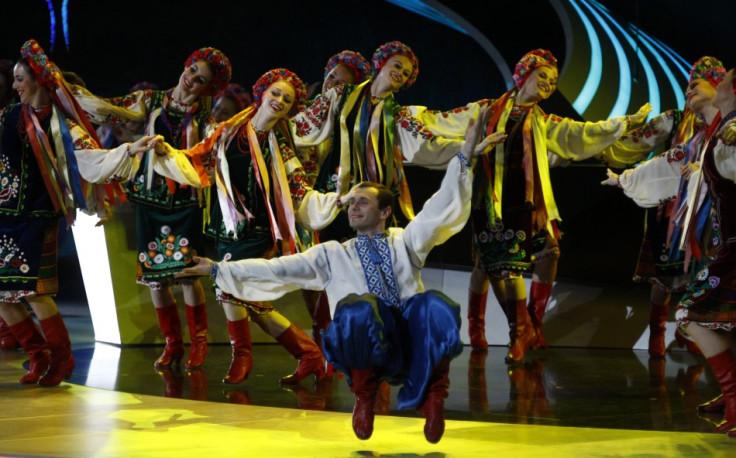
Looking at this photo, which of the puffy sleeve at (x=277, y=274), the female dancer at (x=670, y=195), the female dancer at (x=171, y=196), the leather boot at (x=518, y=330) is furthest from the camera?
the leather boot at (x=518, y=330)

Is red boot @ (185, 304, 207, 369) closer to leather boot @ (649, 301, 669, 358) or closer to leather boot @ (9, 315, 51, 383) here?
leather boot @ (9, 315, 51, 383)

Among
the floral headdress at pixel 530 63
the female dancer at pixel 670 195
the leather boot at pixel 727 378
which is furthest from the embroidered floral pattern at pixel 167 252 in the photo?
the leather boot at pixel 727 378

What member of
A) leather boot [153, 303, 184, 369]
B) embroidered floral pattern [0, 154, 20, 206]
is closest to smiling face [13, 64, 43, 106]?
embroidered floral pattern [0, 154, 20, 206]

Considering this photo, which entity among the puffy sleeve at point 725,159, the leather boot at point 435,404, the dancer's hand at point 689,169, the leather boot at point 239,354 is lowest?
the leather boot at point 239,354

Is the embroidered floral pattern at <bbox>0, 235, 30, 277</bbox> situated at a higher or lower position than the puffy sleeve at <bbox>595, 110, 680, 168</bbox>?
lower

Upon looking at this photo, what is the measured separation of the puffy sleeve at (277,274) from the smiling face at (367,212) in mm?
104

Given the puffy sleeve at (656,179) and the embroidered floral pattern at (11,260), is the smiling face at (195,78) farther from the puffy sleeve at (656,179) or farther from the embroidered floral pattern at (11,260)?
the puffy sleeve at (656,179)

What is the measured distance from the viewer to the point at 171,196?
510 centimetres

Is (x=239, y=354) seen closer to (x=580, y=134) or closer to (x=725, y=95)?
(x=580, y=134)

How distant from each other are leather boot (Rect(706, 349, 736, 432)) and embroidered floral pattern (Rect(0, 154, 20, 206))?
271cm

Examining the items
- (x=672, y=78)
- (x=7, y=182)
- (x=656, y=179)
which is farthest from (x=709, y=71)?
(x=7, y=182)

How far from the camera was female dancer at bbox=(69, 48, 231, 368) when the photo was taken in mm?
5047

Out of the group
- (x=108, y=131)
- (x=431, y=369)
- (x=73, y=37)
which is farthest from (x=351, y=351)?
(x=73, y=37)

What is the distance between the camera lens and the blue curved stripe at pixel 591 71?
265 inches
